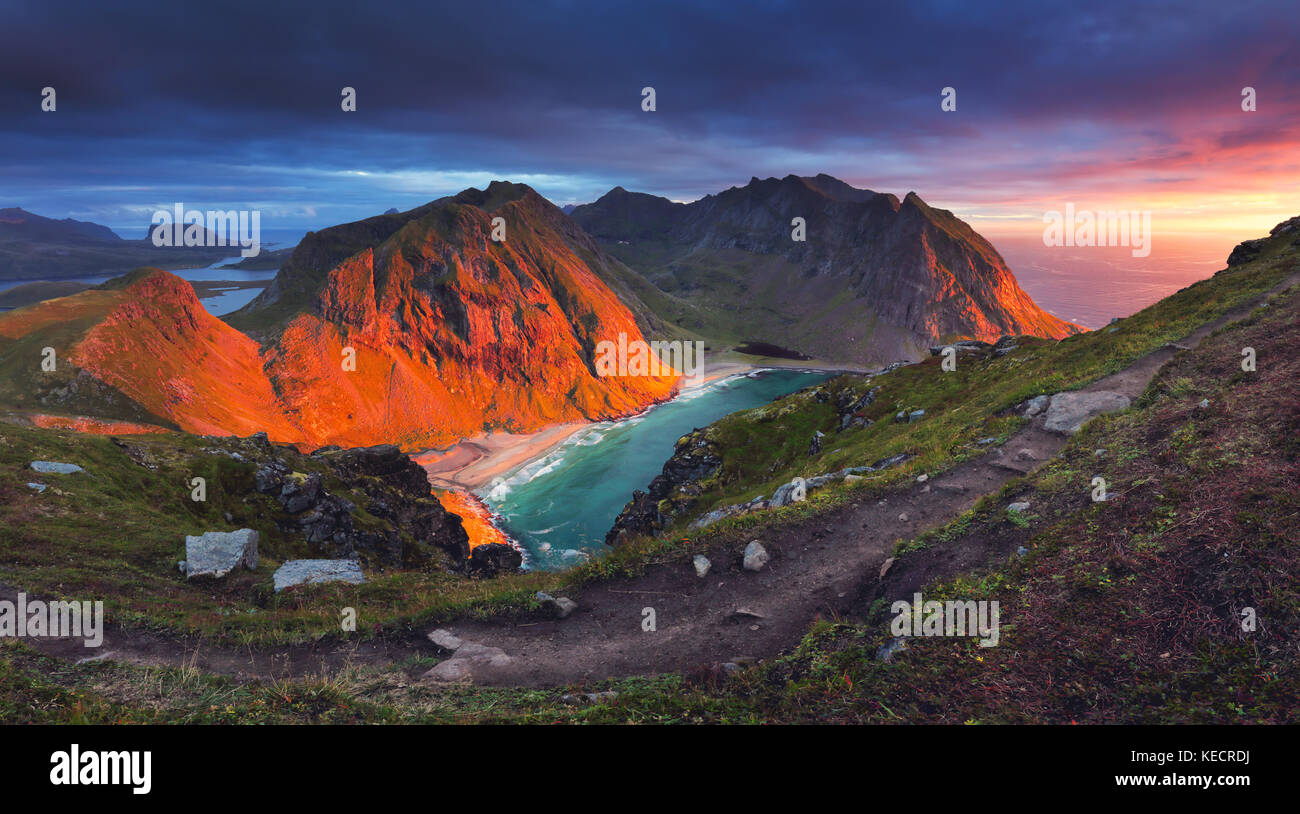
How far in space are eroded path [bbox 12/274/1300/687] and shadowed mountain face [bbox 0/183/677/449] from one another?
388 ft

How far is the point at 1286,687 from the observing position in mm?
6059

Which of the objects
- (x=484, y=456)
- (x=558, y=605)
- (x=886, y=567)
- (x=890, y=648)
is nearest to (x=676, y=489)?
(x=558, y=605)

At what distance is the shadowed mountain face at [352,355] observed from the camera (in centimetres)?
10231

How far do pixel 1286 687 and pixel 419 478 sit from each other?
310 feet

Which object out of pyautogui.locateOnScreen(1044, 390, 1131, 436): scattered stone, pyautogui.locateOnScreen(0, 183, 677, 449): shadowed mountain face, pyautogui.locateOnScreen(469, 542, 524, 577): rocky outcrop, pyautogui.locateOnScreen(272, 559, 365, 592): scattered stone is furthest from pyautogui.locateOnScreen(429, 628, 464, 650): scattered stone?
pyautogui.locateOnScreen(0, 183, 677, 449): shadowed mountain face

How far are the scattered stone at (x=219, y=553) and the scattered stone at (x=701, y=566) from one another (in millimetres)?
18707

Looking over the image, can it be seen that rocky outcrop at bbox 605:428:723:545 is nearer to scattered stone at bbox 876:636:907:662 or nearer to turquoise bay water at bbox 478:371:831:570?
turquoise bay water at bbox 478:371:831:570

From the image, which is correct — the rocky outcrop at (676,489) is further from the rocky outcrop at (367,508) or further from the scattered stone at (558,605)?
the scattered stone at (558,605)

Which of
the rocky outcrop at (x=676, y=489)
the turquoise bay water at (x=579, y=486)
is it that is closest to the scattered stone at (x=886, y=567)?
the rocky outcrop at (x=676, y=489)

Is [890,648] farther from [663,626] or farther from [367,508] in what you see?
[367,508]

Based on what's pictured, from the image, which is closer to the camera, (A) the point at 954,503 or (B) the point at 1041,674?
(B) the point at 1041,674

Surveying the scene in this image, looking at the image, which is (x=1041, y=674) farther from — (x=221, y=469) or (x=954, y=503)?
(x=221, y=469)

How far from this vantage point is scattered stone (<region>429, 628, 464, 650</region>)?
38.4 ft
